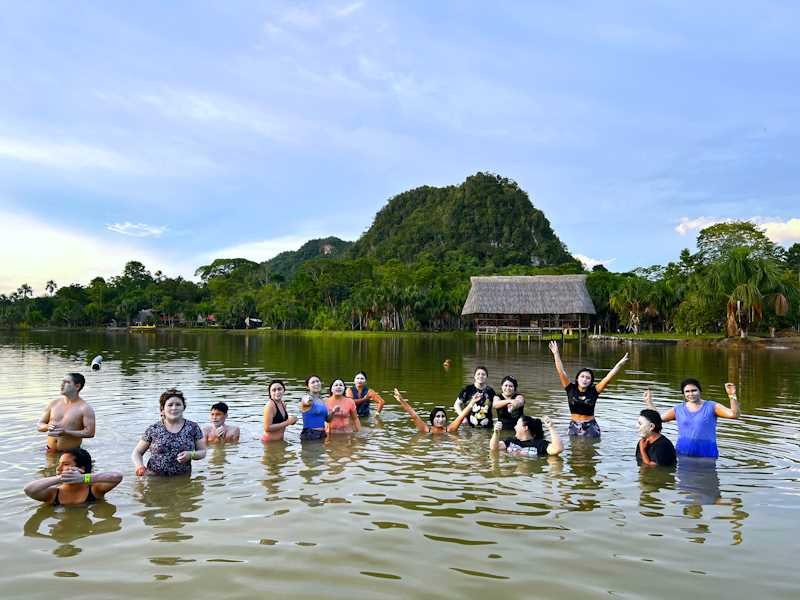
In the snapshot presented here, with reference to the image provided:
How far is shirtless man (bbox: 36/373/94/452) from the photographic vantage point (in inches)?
337

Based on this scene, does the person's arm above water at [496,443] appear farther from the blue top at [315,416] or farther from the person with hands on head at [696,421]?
the blue top at [315,416]

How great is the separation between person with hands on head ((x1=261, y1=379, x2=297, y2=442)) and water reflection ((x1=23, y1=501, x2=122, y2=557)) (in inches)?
142

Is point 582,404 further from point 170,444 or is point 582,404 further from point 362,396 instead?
point 170,444

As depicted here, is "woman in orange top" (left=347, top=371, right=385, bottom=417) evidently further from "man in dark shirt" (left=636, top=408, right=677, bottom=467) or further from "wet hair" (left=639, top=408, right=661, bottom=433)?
Answer: "wet hair" (left=639, top=408, right=661, bottom=433)

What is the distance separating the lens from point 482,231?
121 meters

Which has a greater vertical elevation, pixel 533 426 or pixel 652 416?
pixel 652 416

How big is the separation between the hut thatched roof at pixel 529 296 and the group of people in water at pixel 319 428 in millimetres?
55359

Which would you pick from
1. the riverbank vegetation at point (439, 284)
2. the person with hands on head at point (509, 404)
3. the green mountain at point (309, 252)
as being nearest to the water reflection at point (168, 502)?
the person with hands on head at point (509, 404)

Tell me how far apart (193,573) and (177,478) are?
3225mm

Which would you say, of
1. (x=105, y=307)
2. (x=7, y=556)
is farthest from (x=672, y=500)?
(x=105, y=307)

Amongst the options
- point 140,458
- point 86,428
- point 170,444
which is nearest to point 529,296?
point 86,428

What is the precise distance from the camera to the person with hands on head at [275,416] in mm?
10297

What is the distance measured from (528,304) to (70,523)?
6384 cm

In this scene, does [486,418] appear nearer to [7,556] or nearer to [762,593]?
[762,593]
